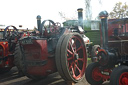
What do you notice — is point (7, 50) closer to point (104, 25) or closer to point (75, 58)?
point (75, 58)

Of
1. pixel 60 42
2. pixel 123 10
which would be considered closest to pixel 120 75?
pixel 60 42

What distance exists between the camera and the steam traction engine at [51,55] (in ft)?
12.7

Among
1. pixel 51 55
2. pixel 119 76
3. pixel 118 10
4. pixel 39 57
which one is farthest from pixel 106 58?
pixel 118 10

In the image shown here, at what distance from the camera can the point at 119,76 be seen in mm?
3152

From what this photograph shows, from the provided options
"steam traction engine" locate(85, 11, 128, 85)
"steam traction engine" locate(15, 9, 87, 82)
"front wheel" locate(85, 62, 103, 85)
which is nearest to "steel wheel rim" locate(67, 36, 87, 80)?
"steam traction engine" locate(15, 9, 87, 82)

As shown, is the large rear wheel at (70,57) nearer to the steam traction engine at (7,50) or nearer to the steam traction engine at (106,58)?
the steam traction engine at (106,58)

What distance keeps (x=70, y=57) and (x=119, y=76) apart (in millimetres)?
1515

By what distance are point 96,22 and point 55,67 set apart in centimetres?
874

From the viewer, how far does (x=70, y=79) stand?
3.97 meters

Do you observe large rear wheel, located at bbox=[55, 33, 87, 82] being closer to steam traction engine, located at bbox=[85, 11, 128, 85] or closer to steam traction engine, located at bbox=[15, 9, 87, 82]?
steam traction engine, located at bbox=[15, 9, 87, 82]

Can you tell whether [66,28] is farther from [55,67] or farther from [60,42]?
[55,67]

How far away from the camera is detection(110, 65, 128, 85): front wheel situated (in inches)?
123

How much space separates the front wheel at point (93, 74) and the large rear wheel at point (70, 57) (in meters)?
0.43

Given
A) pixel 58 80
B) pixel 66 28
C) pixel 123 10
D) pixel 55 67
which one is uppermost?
pixel 123 10
